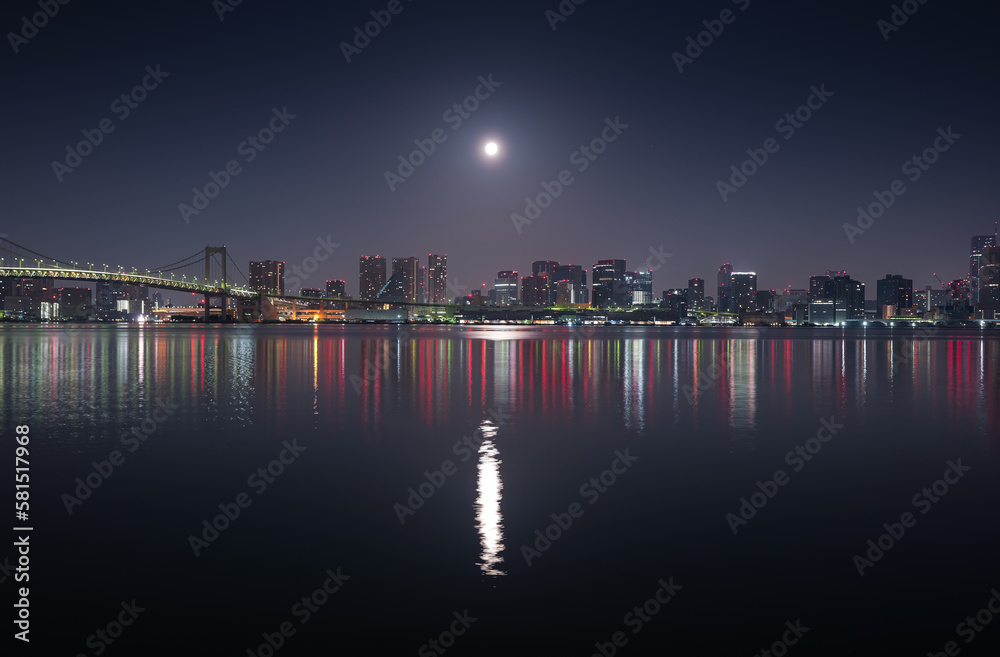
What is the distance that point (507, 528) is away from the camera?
7.89 meters

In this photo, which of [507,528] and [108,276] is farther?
[108,276]

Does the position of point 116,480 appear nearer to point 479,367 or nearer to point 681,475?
point 681,475

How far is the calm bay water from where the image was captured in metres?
5.55

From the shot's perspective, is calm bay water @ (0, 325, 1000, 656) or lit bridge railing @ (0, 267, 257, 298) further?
lit bridge railing @ (0, 267, 257, 298)

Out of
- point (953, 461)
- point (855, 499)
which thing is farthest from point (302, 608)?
point (953, 461)

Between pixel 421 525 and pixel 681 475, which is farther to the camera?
pixel 681 475

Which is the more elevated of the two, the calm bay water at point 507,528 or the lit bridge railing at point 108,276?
the lit bridge railing at point 108,276

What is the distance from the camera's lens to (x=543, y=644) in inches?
207

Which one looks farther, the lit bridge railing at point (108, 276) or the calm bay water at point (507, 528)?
the lit bridge railing at point (108, 276)

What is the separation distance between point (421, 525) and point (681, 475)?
4593mm

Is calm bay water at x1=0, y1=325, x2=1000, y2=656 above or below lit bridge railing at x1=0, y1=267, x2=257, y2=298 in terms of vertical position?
below

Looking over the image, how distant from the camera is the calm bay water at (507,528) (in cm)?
555

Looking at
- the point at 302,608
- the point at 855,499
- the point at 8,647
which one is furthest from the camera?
the point at 855,499

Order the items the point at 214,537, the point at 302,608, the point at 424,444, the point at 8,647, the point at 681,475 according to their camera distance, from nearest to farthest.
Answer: the point at 8,647, the point at 302,608, the point at 214,537, the point at 681,475, the point at 424,444
